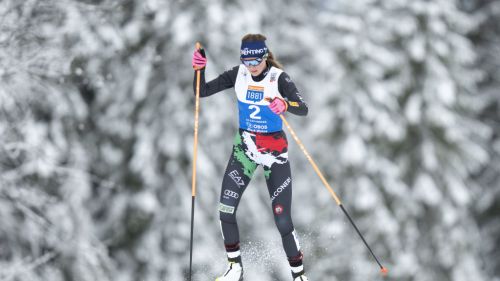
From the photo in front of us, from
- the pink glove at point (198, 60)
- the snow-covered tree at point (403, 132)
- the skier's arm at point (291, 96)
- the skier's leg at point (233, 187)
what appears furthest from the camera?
the snow-covered tree at point (403, 132)

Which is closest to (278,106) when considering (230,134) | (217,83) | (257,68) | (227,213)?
(257,68)

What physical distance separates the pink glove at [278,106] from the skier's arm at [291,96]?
9cm

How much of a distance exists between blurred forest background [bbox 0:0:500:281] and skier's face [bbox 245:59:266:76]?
464 centimetres

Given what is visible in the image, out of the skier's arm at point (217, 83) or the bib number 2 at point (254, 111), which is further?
the skier's arm at point (217, 83)

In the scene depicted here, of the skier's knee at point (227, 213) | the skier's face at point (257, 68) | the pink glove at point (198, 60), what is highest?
the pink glove at point (198, 60)

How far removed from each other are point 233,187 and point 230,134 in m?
8.88

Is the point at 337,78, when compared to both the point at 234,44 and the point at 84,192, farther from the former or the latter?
the point at 84,192

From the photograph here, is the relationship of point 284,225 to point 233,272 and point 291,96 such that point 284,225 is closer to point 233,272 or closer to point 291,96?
point 233,272

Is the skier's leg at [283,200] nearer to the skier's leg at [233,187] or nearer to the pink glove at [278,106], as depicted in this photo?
the skier's leg at [233,187]

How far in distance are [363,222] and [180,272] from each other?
197 inches

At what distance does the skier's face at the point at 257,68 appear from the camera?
19.7ft

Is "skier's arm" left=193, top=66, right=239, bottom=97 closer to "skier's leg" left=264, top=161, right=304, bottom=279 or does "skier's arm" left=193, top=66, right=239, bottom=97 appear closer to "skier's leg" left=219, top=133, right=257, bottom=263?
"skier's leg" left=219, top=133, right=257, bottom=263

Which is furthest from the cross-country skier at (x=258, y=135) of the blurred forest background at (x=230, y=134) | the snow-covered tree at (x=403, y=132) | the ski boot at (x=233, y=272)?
the snow-covered tree at (x=403, y=132)

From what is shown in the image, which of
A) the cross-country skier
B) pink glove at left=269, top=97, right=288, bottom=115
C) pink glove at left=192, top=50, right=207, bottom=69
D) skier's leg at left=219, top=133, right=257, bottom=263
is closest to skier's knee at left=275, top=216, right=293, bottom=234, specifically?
the cross-country skier
